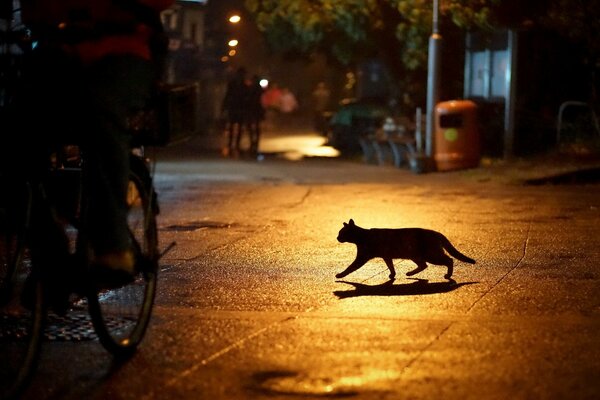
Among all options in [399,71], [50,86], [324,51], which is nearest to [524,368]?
[50,86]

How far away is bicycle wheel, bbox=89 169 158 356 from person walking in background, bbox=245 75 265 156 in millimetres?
19318

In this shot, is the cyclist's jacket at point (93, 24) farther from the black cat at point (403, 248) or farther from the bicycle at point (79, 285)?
the black cat at point (403, 248)

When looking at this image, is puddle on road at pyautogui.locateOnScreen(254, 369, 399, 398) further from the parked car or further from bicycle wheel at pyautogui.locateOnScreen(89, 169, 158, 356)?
the parked car

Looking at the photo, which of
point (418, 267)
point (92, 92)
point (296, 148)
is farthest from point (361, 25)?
point (92, 92)

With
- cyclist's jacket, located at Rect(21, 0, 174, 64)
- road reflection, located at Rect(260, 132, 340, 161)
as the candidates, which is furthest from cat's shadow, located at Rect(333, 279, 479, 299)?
road reflection, located at Rect(260, 132, 340, 161)

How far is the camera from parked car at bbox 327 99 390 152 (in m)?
29.3

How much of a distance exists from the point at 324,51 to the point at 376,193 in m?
16.6

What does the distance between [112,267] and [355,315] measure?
180cm

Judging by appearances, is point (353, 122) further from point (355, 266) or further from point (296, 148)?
point (355, 266)

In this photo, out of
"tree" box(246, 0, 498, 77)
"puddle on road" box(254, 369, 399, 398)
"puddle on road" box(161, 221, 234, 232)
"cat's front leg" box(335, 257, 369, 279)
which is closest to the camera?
"puddle on road" box(254, 369, 399, 398)

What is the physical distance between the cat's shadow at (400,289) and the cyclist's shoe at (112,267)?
2232 mm

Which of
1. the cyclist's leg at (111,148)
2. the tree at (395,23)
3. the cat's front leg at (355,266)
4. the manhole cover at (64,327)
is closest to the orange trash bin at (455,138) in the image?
the tree at (395,23)

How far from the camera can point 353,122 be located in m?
29.9

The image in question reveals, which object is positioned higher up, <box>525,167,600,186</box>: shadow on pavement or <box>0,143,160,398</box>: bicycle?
<box>0,143,160,398</box>: bicycle
